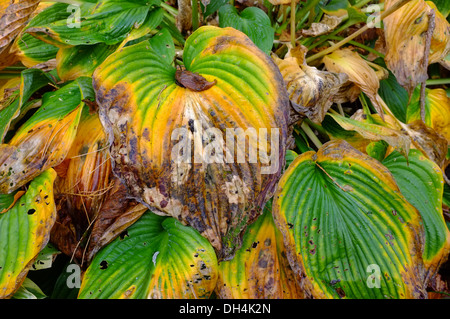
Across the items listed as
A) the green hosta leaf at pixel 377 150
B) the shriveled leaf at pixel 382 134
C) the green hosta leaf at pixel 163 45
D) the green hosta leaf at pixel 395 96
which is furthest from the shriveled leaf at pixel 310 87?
the green hosta leaf at pixel 395 96

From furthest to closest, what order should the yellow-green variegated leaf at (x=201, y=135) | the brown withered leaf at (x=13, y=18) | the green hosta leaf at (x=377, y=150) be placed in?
the green hosta leaf at (x=377, y=150) → the brown withered leaf at (x=13, y=18) → the yellow-green variegated leaf at (x=201, y=135)

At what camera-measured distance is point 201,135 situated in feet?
2.06

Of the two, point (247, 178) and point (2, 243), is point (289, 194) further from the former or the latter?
point (2, 243)

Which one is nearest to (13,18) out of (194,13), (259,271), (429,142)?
(194,13)

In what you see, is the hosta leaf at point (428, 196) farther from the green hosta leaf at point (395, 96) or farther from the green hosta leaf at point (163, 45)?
the green hosta leaf at point (163, 45)

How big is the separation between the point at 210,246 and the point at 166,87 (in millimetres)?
320

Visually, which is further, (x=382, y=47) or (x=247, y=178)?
A: (x=382, y=47)

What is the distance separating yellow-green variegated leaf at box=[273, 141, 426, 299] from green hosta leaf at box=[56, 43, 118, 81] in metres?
0.55

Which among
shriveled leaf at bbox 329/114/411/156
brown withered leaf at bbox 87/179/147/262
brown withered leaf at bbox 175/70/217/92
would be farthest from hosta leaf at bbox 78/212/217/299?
shriveled leaf at bbox 329/114/411/156

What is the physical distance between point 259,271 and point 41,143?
539mm

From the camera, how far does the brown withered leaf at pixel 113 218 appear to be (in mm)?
747

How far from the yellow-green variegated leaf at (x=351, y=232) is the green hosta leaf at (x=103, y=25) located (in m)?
0.50
